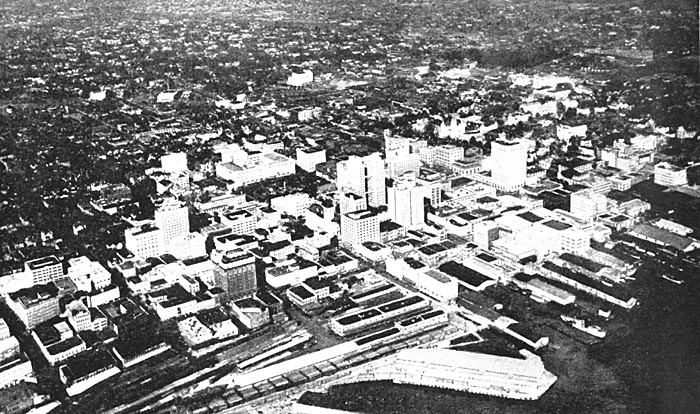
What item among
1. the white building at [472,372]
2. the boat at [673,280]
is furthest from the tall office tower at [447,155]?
the white building at [472,372]

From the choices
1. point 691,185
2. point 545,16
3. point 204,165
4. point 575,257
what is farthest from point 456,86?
point 575,257

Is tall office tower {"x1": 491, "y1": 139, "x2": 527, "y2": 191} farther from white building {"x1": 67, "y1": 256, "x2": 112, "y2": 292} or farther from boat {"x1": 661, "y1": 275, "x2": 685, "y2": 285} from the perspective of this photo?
white building {"x1": 67, "y1": 256, "x2": 112, "y2": 292}

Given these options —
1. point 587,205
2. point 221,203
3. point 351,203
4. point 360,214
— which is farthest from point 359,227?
point 587,205

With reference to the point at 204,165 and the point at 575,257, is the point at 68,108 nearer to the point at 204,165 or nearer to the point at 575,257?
the point at 204,165

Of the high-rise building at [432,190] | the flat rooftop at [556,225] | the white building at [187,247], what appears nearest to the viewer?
the flat rooftop at [556,225]

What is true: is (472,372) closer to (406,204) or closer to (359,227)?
(359,227)

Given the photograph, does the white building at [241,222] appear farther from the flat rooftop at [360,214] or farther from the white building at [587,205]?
the white building at [587,205]
